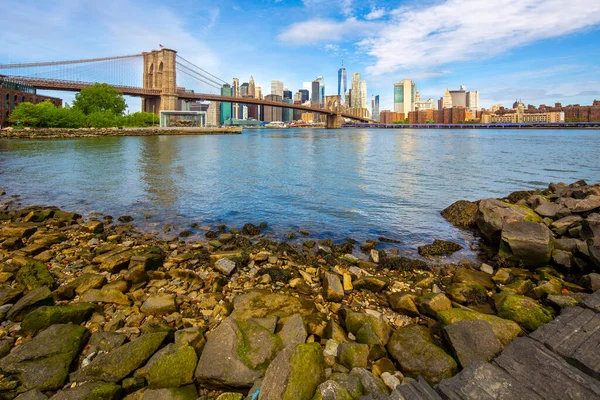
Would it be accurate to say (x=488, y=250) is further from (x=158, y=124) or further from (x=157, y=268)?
(x=158, y=124)

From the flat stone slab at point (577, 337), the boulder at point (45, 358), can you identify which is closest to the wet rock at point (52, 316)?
the boulder at point (45, 358)

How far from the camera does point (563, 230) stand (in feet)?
28.0

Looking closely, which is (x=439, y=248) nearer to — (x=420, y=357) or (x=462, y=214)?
(x=462, y=214)

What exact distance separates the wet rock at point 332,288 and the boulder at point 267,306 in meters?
0.39

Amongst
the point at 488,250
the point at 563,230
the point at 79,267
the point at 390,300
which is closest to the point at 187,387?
the point at 390,300

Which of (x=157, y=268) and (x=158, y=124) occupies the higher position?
(x=158, y=124)

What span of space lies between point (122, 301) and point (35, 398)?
6.60 feet

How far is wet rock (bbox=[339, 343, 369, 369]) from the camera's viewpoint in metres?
3.84

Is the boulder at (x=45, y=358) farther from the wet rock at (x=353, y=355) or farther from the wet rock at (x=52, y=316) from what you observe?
the wet rock at (x=353, y=355)

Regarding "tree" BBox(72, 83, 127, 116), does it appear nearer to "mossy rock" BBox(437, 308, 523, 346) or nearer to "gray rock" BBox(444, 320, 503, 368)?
"mossy rock" BBox(437, 308, 523, 346)

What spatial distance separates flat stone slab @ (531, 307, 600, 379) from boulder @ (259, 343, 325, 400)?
2.37 metres

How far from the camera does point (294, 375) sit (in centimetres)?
335

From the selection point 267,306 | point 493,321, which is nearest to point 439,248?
point 493,321

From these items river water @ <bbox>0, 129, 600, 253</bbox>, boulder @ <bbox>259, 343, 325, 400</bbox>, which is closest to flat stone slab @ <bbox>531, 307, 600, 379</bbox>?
boulder @ <bbox>259, 343, 325, 400</bbox>
